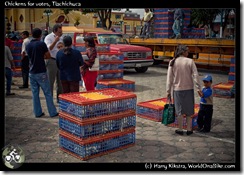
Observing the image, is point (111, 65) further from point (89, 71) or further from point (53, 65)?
point (89, 71)

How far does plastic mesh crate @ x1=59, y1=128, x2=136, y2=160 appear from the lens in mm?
4742

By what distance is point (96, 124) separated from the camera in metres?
4.77

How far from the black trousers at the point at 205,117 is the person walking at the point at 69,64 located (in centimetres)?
272

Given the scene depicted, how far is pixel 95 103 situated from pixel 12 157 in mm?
1522

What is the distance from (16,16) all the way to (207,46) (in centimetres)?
3461

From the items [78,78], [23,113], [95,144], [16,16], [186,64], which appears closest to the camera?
[95,144]

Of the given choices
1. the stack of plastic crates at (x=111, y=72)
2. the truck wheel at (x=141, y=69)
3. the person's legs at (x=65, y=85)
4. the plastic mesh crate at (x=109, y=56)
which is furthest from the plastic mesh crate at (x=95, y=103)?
the truck wheel at (x=141, y=69)

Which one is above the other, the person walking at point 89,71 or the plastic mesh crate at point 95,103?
the person walking at point 89,71

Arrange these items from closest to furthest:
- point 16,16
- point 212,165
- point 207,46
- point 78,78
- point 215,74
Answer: point 212,165 < point 78,78 < point 207,46 < point 215,74 < point 16,16

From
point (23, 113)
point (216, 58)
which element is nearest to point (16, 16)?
point (216, 58)

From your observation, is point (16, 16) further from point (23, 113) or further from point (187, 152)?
point (187, 152)

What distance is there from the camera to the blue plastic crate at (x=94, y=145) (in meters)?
4.76

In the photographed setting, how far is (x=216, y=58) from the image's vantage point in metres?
15.9

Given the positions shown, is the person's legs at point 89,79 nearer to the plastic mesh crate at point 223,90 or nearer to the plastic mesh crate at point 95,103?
the plastic mesh crate at point 95,103
